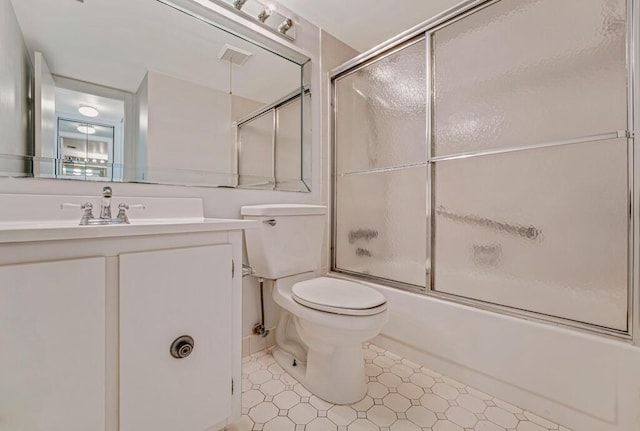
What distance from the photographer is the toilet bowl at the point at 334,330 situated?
1018mm

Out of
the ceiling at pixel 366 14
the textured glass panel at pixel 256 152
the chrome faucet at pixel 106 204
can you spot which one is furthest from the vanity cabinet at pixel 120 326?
the ceiling at pixel 366 14

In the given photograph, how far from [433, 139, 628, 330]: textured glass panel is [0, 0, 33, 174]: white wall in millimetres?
1629

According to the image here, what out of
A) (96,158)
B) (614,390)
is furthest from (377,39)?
(614,390)

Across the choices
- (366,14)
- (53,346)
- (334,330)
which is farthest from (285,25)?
(53,346)

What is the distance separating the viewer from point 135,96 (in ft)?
3.71

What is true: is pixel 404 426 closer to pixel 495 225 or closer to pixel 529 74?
pixel 495 225

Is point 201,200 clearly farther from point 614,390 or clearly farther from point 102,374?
point 614,390

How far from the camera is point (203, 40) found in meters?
1.32

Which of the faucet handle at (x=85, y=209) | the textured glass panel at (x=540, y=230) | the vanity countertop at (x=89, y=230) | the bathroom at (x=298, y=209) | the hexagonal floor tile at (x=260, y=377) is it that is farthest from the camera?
the hexagonal floor tile at (x=260, y=377)

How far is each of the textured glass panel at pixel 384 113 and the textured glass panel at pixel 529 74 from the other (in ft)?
0.37

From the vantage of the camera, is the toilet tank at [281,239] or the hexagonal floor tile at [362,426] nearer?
the hexagonal floor tile at [362,426]

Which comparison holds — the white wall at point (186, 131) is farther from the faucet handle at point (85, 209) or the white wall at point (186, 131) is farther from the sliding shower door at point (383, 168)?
the sliding shower door at point (383, 168)

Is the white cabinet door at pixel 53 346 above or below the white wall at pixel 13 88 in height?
below

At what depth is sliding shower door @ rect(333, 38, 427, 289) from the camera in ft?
4.98
